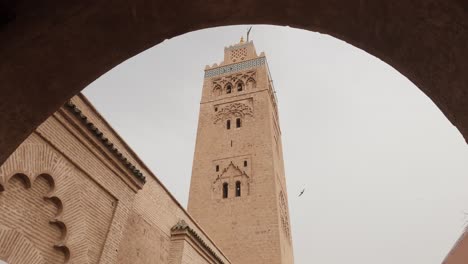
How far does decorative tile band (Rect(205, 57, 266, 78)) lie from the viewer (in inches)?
921

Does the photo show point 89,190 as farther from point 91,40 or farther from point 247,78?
point 247,78

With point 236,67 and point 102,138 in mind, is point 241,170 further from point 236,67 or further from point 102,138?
point 102,138

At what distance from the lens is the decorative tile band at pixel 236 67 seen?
76.8ft

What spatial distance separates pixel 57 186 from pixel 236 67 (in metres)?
19.4

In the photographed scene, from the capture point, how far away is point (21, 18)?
1707mm

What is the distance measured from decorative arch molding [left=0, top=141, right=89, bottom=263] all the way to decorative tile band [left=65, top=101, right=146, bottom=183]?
67 cm

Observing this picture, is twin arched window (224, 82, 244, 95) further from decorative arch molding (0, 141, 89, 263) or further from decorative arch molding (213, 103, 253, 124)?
decorative arch molding (0, 141, 89, 263)

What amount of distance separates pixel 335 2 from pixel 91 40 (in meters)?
1.18

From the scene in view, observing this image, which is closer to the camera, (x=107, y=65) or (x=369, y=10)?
(x=369, y=10)

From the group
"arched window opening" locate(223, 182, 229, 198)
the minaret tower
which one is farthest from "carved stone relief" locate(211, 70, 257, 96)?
"arched window opening" locate(223, 182, 229, 198)

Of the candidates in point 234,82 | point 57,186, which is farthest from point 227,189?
point 57,186

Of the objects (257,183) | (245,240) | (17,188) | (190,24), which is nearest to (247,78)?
(257,183)

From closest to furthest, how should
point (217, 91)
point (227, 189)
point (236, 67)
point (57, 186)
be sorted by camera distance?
1. point (57, 186)
2. point (227, 189)
3. point (217, 91)
4. point (236, 67)

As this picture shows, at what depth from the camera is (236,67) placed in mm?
23750
